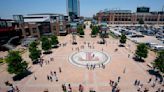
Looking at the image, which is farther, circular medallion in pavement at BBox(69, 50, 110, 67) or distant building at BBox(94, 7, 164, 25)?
distant building at BBox(94, 7, 164, 25)

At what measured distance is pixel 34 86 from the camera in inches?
1120

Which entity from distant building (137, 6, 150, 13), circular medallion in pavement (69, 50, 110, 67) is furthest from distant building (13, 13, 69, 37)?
distant building (137, 6, 150, 13)

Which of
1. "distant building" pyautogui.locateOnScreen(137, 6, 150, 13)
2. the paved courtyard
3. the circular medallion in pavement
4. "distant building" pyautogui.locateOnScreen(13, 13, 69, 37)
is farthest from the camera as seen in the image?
"distant building" pyautogui.locateOnScreen(137, 6, 150, 13)

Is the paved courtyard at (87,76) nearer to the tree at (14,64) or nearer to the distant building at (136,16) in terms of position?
the tree at (14,64)

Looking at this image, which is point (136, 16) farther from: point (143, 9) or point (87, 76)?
point (87, 76)

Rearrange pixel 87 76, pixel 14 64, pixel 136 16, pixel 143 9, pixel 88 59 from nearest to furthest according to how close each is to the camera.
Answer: pixel 14 64, pixel 87 76, pixel 88 59, pixel 136 16, pixel 143 9

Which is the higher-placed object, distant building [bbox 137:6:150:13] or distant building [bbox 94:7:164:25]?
distant building [bbox 137:6:150:13]

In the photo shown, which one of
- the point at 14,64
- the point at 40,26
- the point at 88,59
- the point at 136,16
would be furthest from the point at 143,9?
the point at 14,64

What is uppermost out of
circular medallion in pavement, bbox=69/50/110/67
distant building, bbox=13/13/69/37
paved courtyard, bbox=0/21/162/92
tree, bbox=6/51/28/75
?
distant building, bbox=13/13/69/37

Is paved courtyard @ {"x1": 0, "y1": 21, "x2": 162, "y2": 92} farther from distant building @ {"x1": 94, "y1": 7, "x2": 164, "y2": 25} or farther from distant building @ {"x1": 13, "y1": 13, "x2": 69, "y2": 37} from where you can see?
distant building @ {"x1": 94, "y1": 7, "x2": 164, "y2": 25}

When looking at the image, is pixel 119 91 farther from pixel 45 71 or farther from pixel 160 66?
pixel 45 71

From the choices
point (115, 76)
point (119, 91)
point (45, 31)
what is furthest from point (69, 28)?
point (119, 91)

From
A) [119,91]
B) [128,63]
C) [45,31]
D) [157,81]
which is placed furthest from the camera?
[45,31]

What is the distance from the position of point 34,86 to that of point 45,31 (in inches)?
2254
